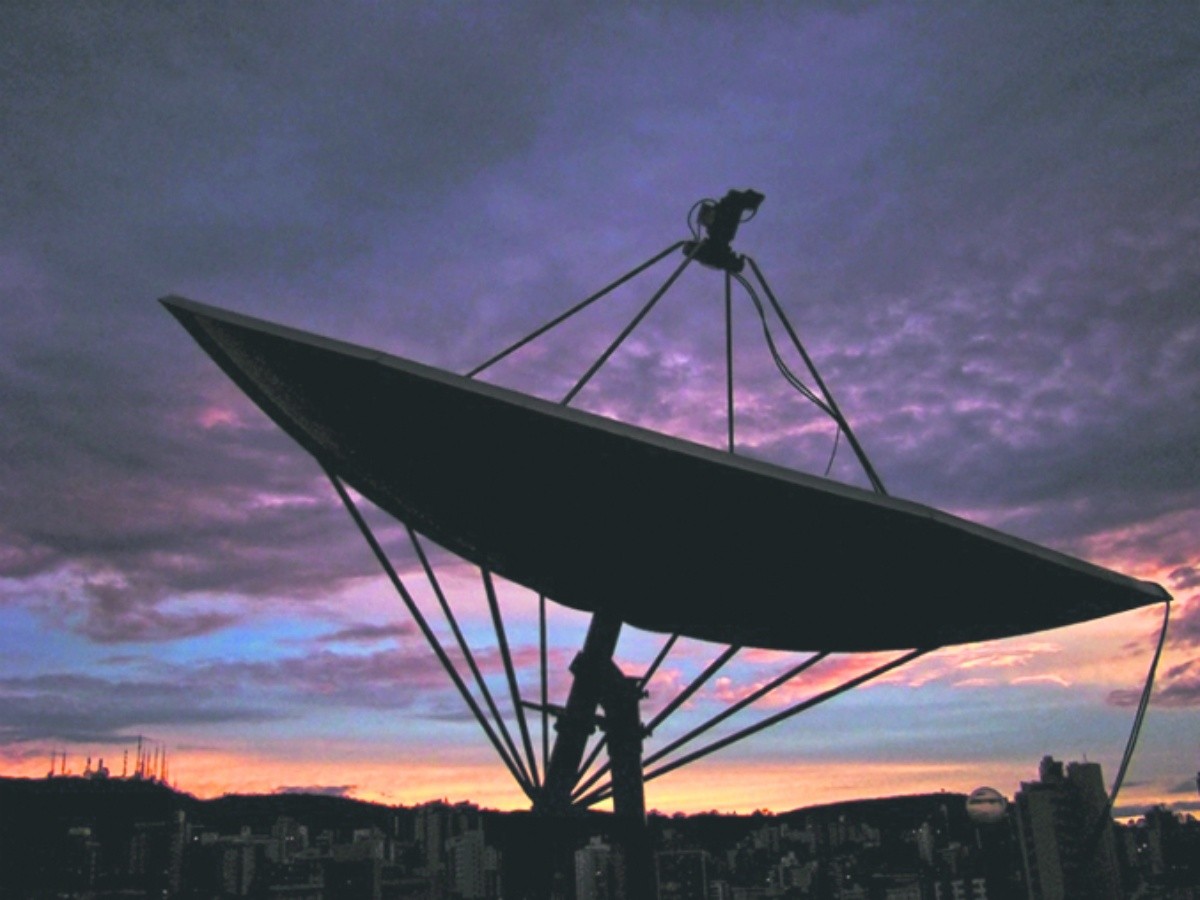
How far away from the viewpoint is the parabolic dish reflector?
34.3 ft

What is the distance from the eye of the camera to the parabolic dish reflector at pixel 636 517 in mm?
10453

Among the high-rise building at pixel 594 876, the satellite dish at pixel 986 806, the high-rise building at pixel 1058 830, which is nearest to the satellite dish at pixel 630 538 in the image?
the satellite dish at pixel 986 806

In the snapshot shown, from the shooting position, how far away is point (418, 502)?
14523 mm

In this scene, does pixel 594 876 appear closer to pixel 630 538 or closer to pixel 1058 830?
pixel 1058 830

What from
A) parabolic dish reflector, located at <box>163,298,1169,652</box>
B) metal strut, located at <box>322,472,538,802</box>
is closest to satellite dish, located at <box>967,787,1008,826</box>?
parabolic dish reflector, located at <box>163,298,1169,652</box>

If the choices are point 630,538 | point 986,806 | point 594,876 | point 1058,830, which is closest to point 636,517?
point 630,538

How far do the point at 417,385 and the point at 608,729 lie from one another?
24.9ft

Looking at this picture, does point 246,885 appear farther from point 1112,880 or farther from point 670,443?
point 670,443

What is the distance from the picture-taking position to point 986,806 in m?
11.9

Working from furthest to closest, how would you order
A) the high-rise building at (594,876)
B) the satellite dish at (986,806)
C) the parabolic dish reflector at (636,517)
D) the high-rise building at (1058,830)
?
the high-rise building at (594,876)
the high-rise building at (1058,830)
the satellite dish at (986,806)
the parabolic dish reflector at (636,517)

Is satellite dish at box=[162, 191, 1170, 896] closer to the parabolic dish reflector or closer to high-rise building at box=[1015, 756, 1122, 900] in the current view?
the parabolic dish reflector

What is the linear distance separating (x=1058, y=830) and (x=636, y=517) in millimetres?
124859

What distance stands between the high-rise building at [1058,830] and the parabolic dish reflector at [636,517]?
97.4 m

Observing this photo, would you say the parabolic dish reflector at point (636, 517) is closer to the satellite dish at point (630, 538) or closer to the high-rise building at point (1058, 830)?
the satellite dish at point (630, 538)
